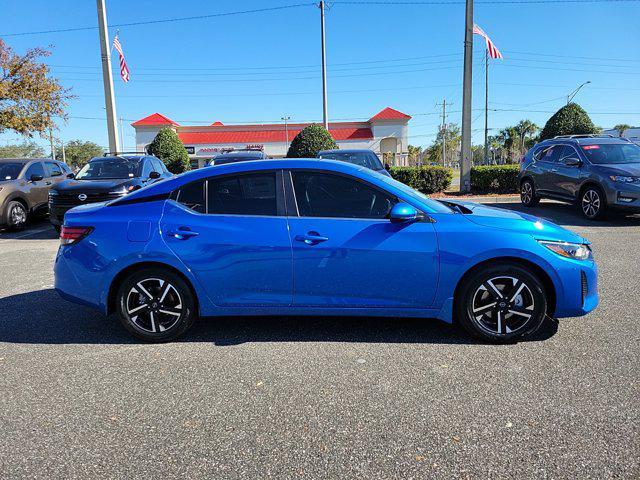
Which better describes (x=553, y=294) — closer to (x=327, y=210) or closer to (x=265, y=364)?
(x=327, y=210)

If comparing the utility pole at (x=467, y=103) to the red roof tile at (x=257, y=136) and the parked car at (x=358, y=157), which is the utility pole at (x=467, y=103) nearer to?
the parked car at (x=358, y=157)

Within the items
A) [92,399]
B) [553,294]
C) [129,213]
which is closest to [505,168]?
[553,294]

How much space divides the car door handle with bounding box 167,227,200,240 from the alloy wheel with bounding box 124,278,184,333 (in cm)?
39

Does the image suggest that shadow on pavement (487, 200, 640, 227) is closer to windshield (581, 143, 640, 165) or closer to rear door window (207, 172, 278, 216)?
windshield (581, 143, 640, 165)

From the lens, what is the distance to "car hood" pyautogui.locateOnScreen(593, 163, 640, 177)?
31.5ft

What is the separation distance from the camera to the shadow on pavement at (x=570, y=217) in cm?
998

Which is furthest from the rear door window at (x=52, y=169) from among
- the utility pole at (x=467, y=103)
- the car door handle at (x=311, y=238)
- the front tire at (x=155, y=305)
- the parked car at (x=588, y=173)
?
the parked car at (x=588, y=173)

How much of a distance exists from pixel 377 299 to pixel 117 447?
2.14 metres

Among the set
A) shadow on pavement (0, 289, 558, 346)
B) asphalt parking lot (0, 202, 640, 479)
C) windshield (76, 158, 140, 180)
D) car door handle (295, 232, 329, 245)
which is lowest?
asphalt parking lot (0, 202, 640, 479)

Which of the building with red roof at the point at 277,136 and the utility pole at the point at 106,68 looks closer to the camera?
the utility pole at the point at 106,68

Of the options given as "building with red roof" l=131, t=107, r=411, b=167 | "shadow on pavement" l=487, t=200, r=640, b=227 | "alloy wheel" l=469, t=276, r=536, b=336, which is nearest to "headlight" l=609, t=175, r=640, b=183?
"shadow on pavement" l=487, t=200, r=640, b=227

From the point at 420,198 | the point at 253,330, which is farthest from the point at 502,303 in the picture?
the point at 253,330

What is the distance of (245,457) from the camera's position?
8.42ft

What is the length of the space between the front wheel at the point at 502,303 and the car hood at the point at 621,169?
287 inches
